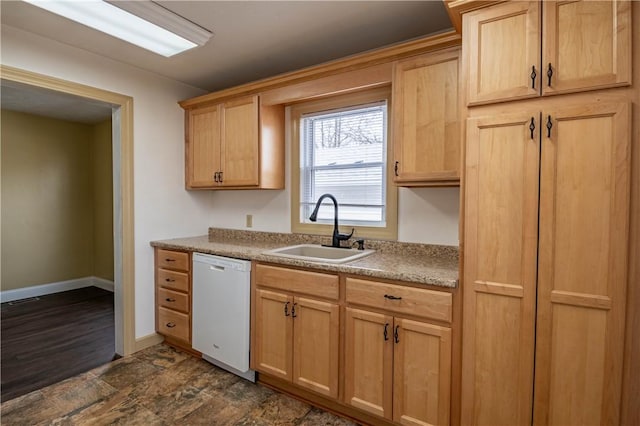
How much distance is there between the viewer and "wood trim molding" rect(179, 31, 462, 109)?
1.94 m

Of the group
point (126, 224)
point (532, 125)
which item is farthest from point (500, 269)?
point (126, 224)

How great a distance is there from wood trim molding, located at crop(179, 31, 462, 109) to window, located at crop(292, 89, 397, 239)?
31 cm

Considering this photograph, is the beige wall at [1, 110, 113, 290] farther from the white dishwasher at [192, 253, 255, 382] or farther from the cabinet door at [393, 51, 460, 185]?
the cabinet door at [393, 51, 460, 185]

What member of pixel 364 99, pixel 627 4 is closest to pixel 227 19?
pixel 364 99

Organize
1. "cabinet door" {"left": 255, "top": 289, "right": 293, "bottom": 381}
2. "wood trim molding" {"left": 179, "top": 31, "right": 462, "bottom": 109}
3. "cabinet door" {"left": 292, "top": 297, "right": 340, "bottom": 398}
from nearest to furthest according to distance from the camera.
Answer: "wood trim molding" {"left": 179, "top": 31, "right": 462, "bottom": 109}
"cabinet door" {"left": 292, "top": 297, "right": 340, "bottom": 398}
"cabinet door" {"left": 255, "top": 289, "right": 293, "bottom": 381}

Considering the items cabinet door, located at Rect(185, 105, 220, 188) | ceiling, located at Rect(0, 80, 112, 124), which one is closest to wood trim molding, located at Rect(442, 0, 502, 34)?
cabinet door, located at Rect(185, 105, 220, 188)

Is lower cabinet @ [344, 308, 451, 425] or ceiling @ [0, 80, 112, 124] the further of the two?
ceiling @ [0, 80, 112, 124]

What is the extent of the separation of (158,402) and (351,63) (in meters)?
2.54

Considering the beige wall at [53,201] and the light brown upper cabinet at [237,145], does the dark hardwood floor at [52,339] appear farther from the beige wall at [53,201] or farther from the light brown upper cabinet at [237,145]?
the light brown upper cabinet at [237,145]

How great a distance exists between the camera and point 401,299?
1811 millimetres

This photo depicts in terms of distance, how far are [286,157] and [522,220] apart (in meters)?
2.01

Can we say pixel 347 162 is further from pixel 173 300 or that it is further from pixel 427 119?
pixel 173 300

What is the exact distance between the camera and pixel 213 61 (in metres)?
2.80

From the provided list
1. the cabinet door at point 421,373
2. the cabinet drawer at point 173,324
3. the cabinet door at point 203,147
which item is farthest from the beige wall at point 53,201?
the cabinet door at point 421,373
